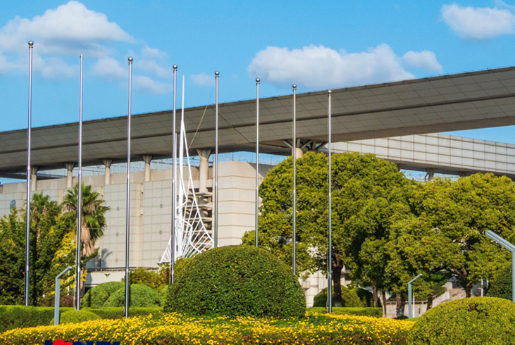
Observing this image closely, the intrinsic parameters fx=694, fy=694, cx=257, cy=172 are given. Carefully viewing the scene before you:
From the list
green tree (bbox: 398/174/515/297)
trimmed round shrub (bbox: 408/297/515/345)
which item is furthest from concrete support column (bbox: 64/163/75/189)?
trimmed round shrub (bbox: 408/297/515/345)

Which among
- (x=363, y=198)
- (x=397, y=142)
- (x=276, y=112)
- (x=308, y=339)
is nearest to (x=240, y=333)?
(x=308, y=339)

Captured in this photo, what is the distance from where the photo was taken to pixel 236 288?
18266 mm

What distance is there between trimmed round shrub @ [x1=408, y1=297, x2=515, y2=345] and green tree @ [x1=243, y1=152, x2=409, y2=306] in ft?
94.3

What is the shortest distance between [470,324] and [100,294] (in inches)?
1397

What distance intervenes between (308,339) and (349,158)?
30.9 metres

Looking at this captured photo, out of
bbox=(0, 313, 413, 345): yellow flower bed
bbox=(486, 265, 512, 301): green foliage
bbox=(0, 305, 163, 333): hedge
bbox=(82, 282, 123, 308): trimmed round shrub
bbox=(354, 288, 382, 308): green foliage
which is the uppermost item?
bbox=(486, 265, 512, 301): green foliage

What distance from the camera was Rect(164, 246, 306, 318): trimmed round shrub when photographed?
18.2 meters

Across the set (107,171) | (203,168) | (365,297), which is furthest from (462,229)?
(107,171)

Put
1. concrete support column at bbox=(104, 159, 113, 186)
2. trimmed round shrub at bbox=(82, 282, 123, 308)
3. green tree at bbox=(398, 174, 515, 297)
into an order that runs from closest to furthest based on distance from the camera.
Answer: green tree at bbox=(398, 174, 515, 297)
trimmed round shrub at bbox=(82, 282, 123, 308)
concrete support column at bbox=(104, 159, 113, 186)

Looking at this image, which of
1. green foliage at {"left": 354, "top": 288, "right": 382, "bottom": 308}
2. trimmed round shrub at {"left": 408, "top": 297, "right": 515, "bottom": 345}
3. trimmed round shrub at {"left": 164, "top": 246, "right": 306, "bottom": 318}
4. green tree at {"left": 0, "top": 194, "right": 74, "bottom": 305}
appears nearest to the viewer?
trimmed round shrub at {"left": 408, "top": 297, "right": 515, "bottom": 345}

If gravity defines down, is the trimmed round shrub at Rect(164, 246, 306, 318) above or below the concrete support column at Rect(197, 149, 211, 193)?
below

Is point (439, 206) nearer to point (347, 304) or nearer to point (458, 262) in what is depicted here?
point (458, 262)

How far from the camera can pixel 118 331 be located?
55.1 feet

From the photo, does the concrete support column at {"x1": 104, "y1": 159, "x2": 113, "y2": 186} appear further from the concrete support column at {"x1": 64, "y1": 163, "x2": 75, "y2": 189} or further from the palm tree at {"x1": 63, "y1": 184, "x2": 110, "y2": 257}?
the palm tree at {"x1": 63, "y1": 184, "x2": 110, "y2": 257}
